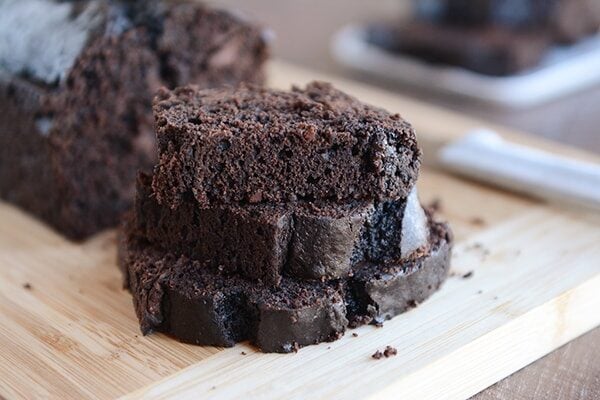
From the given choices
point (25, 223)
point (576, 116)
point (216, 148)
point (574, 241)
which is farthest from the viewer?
point (576, 116)

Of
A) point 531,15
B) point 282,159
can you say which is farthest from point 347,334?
point 531,15

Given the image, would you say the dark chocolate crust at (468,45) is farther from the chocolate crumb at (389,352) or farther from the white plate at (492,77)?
the chocolate crumb at (389,352)

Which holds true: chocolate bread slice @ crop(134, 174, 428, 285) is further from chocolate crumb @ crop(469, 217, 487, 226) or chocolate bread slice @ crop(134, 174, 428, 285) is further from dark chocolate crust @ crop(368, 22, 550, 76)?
dark chocolate crust @ crop(368, 22, 550, 76)

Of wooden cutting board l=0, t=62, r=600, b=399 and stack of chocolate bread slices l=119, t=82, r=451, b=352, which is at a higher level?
stack of chocolate bread slices l=119, t=82, r=451, b=352

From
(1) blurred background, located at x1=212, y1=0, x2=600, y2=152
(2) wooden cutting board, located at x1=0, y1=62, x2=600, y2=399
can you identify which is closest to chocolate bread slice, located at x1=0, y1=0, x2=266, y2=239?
(2) wooden cutting board, located at x1=0, y1=62, x2=600, y2=399

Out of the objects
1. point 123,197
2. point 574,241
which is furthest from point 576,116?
point 123,197

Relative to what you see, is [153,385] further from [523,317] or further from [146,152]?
[146,152]

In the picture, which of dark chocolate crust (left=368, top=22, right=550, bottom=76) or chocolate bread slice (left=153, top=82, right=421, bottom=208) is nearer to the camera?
chocolate bread slice (left=153, top=82, right=421, bottom=208)
